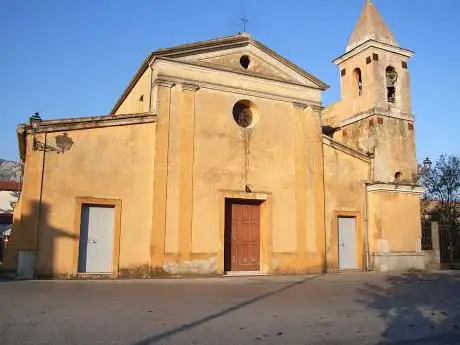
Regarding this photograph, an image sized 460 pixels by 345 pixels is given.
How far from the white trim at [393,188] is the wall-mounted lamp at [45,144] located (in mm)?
12318

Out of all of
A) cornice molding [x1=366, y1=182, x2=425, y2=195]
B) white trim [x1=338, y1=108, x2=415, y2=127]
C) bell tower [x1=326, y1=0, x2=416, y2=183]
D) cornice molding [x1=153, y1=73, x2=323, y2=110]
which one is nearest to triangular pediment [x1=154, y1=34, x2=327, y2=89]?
cornice molding [x1=153, y1=73, x2=323, y2=110]

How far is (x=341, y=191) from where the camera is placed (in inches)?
752

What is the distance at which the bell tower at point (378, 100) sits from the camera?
809 inches

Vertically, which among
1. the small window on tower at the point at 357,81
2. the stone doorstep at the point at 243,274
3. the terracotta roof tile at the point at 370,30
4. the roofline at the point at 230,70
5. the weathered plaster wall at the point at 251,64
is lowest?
the stone doorstep at the point at 243,274

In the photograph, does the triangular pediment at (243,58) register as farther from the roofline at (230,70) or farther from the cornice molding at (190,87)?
the cornice molding at (190,87)

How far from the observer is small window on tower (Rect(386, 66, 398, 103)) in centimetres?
2182

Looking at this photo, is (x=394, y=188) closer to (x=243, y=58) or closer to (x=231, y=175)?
(x=231, y=175)

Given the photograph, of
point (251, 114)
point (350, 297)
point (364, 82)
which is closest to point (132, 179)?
point (251, 114)

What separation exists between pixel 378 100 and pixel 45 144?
47.3ft

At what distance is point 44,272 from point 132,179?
395 cm

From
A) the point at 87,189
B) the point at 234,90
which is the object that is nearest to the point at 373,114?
the point at 234,90

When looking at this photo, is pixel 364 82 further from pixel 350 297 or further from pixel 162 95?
pixel 350 297

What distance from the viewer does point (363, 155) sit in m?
19.8

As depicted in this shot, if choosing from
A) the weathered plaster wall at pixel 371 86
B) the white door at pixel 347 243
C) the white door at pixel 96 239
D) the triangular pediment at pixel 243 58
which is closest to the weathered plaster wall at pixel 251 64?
the triangular pediment at pixel 243 58
